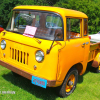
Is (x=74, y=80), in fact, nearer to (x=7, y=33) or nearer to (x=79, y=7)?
(x=7, y=33)

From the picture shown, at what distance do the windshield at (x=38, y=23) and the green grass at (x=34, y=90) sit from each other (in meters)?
1.50

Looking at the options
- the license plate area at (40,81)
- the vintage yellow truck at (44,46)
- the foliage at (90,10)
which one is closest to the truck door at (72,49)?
the vintage yellow truck at (44,46)

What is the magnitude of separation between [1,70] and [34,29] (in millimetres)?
2382

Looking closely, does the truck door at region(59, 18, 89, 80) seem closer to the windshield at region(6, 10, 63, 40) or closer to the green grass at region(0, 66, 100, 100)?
the windshield at region(6, 10, 63, 40)

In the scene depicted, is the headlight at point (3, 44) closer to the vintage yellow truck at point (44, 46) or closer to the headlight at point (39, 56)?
the vintage yellow truck at point (44, 46)

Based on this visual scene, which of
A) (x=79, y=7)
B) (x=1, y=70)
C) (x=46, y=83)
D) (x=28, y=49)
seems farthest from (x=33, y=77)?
(x=79, y=7)

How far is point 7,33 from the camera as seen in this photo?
3.65 metres

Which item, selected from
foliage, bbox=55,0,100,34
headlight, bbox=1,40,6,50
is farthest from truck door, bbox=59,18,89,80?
foliage, bbox=55,0,100,34

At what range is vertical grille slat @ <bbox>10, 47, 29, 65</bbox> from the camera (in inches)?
126

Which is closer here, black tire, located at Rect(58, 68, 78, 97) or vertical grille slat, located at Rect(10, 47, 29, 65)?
vertical grille slat, located at Rect(10, 47, 29, 65)

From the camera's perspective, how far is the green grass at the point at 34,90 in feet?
11.5

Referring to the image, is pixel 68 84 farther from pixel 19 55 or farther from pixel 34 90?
pixel 19 55

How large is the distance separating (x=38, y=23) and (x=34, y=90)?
1771 mm

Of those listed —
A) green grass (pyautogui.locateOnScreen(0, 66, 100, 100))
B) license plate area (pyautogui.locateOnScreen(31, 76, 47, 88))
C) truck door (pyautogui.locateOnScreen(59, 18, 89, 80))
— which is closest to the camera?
license plate area (pyautogui.locateOnScreen(31, 76, 47, 88))
